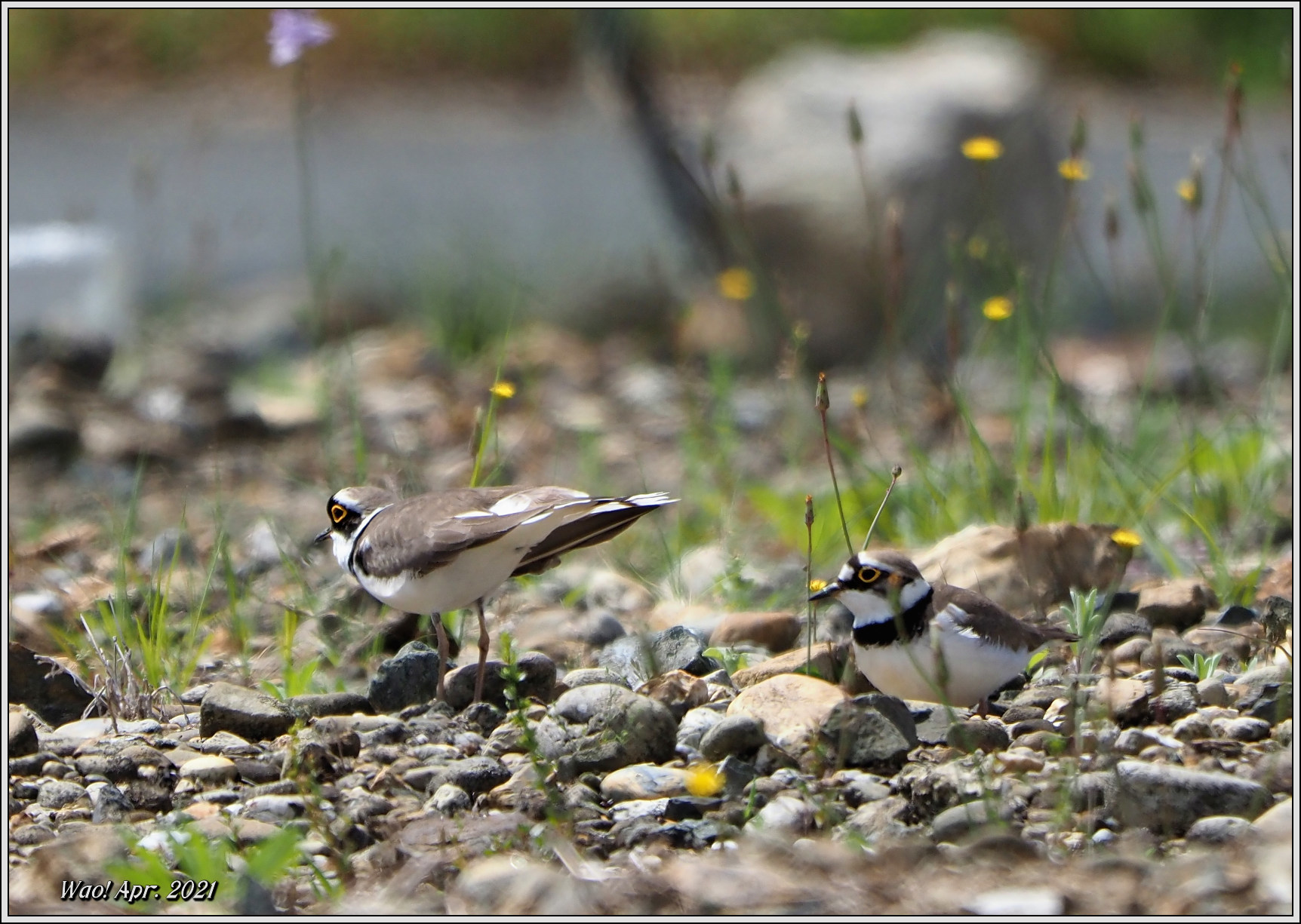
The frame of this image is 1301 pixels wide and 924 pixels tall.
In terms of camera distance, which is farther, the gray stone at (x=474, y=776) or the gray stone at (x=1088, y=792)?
the gray stone at (x=474, y=776)

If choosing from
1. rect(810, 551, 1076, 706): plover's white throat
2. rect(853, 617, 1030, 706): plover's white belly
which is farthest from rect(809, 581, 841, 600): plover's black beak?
rect(853, 617, 1030, 706): plover's white belly

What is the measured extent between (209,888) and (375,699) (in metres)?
1.04

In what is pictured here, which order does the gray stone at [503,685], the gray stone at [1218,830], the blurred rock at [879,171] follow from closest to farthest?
the gray stone at [1218,830], the gray stone at [503,685], the blurred rock at [879,171]

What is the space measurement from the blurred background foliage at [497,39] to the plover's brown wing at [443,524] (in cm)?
1362

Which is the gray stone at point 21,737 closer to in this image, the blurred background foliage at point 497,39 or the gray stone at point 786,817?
the gray stone at point 786,817

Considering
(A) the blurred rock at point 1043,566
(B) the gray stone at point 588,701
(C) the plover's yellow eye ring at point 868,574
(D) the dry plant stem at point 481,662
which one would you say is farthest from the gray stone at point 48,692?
(A) the blurred rock at point 1043,566

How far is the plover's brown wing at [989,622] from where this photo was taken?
332 cm

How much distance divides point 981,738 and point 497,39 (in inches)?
615

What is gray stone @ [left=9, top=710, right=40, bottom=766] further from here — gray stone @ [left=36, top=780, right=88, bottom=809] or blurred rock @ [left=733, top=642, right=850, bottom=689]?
blurred rock @ [left=733, top=642, right=850, bottom=689]

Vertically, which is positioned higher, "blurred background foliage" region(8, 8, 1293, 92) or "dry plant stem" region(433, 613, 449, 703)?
"blurred background foliage" region(8, 8, 1293, 92)

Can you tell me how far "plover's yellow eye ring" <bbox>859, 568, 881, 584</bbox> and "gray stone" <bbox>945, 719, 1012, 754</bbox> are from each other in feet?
1.22

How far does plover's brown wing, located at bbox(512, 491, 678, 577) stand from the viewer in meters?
3.46

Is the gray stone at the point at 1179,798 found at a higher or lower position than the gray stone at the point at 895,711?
lower

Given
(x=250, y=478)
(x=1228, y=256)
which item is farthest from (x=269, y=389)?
(x=1228, y=256)
